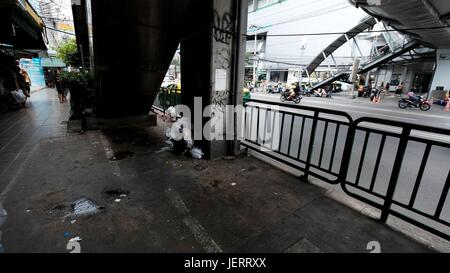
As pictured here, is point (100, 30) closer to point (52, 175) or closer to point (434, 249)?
point (52, 175)

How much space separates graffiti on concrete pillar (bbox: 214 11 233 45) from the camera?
377 centimetres

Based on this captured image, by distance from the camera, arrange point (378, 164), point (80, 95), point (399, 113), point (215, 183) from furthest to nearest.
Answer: point (399, 113)
point (80, 95)
point (215, 183)
point (378, 164)

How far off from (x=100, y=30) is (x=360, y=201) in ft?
17.7

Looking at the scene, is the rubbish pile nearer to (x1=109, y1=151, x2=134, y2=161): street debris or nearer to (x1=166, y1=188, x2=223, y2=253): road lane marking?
(x1=109, y1=151, x2=134, y2=161): street debris

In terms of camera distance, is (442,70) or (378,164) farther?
(442,70)

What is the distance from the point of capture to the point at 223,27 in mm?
3865

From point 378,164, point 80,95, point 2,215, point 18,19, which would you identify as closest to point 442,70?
point 378,164

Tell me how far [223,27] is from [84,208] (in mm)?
3559

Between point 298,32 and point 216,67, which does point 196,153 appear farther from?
point 298,32

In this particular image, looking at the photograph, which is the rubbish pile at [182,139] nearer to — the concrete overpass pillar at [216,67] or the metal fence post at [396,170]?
the concrete overpass pillar at [216,67]

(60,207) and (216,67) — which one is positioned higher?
(216,67)

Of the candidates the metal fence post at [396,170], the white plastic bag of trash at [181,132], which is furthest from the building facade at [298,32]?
the metal fence post at [396,170]

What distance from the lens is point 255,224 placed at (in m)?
2.48

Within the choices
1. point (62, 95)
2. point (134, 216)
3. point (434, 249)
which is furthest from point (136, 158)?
point (62, 95)
